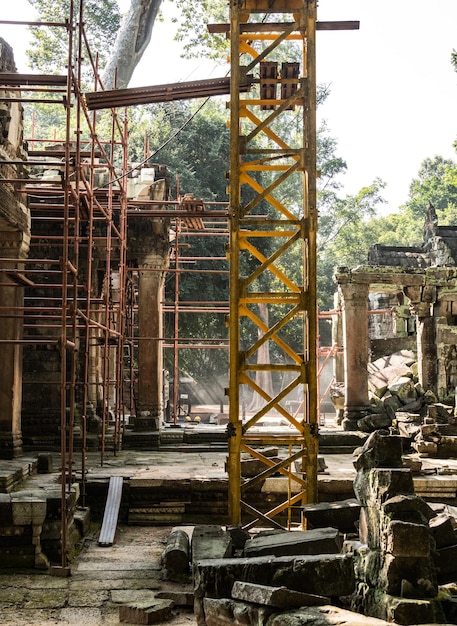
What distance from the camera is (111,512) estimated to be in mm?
9195

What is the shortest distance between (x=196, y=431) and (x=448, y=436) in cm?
492

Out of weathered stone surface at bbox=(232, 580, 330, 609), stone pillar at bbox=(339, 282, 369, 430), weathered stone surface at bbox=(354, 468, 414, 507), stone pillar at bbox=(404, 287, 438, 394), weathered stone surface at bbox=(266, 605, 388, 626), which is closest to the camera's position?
weathered stone surface at bbox=(266, 605, 388, 626)

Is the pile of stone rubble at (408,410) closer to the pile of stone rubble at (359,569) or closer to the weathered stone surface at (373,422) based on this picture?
the weathered stone surface at (373,422)

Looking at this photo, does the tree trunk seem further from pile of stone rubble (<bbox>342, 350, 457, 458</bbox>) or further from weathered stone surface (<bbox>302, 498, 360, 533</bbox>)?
weathered stone surface (<bbox>302, 498, 360, 533</bbox>)

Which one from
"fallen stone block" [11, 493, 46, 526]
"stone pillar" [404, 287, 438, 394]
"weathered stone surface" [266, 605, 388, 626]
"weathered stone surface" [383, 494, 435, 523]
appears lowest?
"weathered stone surface" [266, 605, 388, 626]

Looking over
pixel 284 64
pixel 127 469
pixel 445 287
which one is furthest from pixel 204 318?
pixel 284 64

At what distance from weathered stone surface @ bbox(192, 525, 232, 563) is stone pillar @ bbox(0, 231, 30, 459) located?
3913 millimetres

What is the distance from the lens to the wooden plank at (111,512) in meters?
8.48

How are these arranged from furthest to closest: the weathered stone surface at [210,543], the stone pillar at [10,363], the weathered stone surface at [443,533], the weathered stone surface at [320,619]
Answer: the stone pillar at [10,363]
the weathered stone surface at [210,543]
the weathered stone surface at [443,533]
the weathered stone surface at [320,619]

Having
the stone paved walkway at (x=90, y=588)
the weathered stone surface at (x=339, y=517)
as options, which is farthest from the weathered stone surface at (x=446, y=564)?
the stone paved walkway at (x=90, y=588)

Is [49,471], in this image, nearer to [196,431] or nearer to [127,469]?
[127,469]

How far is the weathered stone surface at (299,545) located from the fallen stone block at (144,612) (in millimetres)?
878

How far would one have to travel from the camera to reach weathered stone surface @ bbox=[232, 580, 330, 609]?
512cm

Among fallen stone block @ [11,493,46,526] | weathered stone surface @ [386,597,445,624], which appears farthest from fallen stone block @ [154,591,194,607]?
weathered stone surface @ [386,597,445,624]
